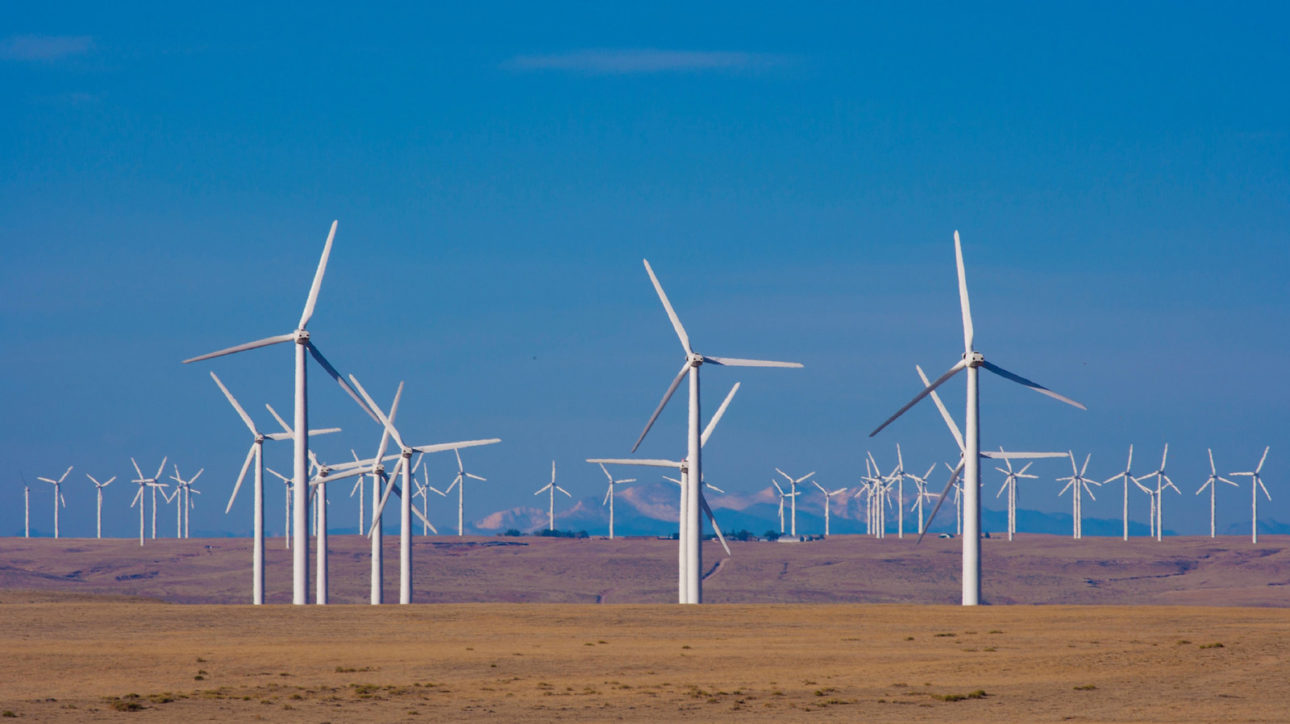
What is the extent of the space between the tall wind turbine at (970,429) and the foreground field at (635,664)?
2710 mm

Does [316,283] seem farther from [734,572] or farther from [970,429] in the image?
[734,572]

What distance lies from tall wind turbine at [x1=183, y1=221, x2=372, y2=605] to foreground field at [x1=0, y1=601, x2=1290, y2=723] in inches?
212

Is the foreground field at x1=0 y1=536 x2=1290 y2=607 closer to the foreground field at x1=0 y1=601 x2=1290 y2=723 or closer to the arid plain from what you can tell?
the arid plain

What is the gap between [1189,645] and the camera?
50938mm

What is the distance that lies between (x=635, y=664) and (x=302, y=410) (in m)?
27.7

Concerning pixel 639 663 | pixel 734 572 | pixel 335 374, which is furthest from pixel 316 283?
pixel 734 572

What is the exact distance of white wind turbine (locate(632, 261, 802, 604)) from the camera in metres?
71.6

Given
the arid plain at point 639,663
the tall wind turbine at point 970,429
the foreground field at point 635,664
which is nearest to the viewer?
the foreground field at point 635,664

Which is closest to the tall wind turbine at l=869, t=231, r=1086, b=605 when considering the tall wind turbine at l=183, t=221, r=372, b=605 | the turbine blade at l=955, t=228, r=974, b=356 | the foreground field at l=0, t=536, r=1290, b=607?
the turbine blade at l=955, t=228, r=974, b=356

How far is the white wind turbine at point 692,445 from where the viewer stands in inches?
2817

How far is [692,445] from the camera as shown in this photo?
72.6 m

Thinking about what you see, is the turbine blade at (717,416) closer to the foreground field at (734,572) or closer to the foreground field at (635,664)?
the foreground field at (635,664)

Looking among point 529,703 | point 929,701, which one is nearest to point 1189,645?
point 929,701

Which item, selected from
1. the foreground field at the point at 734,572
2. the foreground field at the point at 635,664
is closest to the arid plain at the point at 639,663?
the foreground field at the point at 635,664
